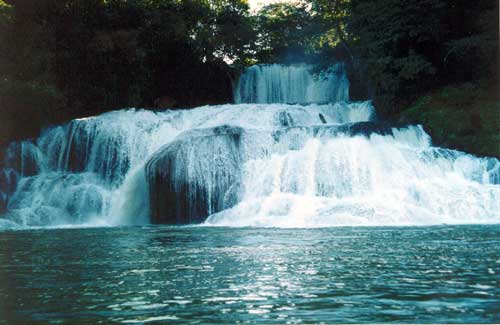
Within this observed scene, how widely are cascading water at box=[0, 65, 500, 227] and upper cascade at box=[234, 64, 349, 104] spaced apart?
17.4ft

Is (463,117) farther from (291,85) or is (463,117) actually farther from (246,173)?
(291,85)

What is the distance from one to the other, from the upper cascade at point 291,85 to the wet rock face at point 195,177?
33.5ft

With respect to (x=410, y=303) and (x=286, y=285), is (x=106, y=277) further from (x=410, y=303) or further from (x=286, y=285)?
(x=410, y=303)

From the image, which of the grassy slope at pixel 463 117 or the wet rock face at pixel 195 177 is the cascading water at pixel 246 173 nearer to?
the wet rock face at pixel 195 177

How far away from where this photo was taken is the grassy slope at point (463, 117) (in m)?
19.3

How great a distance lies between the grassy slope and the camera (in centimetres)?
1927

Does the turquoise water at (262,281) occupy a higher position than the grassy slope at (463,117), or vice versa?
the grassy slope at (463,117)

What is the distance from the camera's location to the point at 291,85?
97.5ft

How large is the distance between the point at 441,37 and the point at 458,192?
9993 mm

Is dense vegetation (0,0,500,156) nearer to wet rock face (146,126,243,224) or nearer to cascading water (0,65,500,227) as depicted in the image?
cascading water (0,65,500,227)

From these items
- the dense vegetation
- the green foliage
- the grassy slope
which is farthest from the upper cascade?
the grassy slope

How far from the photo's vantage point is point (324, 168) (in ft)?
56.0

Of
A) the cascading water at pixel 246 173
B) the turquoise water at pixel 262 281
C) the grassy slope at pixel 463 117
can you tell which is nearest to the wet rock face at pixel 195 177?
the cascading water at pixel 246 173

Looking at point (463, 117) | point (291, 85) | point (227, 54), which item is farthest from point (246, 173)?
point (227, 54)
